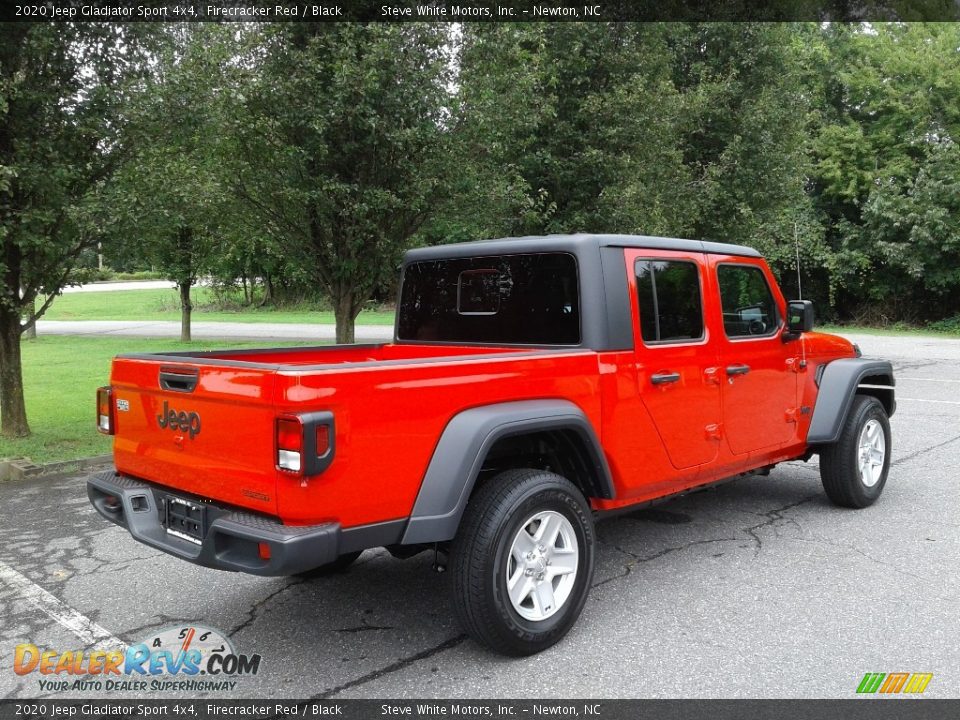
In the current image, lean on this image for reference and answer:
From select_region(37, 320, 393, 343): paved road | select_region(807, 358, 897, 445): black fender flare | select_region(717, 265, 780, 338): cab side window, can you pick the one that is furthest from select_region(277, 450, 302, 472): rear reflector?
select_region(37, 320, 393, 343): paved road

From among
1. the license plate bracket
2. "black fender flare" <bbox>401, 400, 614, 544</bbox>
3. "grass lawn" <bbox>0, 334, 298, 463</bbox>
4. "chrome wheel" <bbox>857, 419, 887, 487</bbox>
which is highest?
"black fender flare" <bbox>401, 400, 614, 544</bbox>

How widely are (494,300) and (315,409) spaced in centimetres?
186

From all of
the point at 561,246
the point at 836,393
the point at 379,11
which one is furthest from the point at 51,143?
A: the point at 836,393

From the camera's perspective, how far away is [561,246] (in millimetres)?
4117

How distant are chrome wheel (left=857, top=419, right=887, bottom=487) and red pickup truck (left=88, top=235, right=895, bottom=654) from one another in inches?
20.8

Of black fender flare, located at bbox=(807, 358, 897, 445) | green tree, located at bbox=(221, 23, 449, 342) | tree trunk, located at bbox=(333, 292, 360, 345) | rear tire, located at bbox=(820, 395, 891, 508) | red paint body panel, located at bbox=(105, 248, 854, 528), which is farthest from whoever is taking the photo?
tree trunk, located at bbox=(333, 292, 360, 345)

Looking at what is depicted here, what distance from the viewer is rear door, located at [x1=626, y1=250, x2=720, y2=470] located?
163 inches

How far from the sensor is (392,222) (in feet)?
33.9

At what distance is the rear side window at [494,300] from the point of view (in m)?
4.15

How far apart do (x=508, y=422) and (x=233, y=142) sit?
7.35 metres

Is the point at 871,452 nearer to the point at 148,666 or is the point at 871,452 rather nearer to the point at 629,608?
the point at 629,608

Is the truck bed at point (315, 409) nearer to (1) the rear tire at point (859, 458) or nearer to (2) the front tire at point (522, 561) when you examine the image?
(2) the front tire at point (522, 561)

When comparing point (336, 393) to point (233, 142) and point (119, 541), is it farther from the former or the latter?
point (233, 142)

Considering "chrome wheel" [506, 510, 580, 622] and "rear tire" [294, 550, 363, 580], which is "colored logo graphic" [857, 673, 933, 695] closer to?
"chrome wheel" [506, 510, 580, 622]
